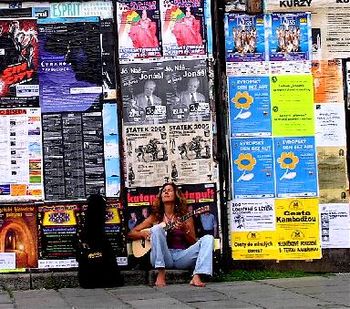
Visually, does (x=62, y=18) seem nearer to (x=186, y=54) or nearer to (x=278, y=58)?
(x=186, y=54)

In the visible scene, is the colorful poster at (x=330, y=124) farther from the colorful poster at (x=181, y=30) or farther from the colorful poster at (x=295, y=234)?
the colorful poster at (x=181, y=30)

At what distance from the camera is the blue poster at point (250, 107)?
9438 millimetres

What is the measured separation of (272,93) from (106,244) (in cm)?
265

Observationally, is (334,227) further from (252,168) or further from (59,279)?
(59,279)

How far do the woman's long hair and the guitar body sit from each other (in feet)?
1.03

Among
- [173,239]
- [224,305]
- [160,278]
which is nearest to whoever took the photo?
[224,305]

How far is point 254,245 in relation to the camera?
9391 mm

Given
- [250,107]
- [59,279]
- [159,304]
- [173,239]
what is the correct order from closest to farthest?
[159,304] < [59,279] < [173,239] < [250,107]

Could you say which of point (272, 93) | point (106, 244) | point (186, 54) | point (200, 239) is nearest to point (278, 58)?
point (272, 93)

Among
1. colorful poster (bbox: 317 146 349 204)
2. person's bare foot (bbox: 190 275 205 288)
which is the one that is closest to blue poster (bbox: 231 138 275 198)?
colorful poster (bbox: 317 146 349 204)

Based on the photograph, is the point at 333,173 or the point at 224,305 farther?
the point at 333,173

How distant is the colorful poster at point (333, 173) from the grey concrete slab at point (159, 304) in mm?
2717

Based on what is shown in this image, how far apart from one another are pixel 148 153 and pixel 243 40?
69.6 inches

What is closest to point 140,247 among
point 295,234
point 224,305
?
point 295,234
